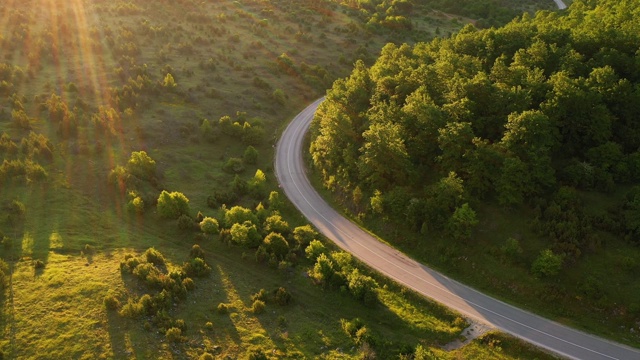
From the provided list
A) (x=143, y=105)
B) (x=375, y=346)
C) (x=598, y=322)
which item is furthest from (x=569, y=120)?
(x=143, y=105)

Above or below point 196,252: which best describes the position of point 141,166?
above

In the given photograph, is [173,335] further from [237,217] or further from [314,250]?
[237,217]

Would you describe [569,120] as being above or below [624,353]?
above

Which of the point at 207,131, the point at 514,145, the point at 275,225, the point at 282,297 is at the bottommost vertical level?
the point at 282,297

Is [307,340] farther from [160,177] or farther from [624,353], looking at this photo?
[160,177]

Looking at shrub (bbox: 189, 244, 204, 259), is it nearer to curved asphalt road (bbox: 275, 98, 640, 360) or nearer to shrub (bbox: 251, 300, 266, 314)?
shrub (bbox: 251, 300, 266, 314)

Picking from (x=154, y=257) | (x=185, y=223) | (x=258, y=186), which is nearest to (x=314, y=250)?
(x=185, y=223)
